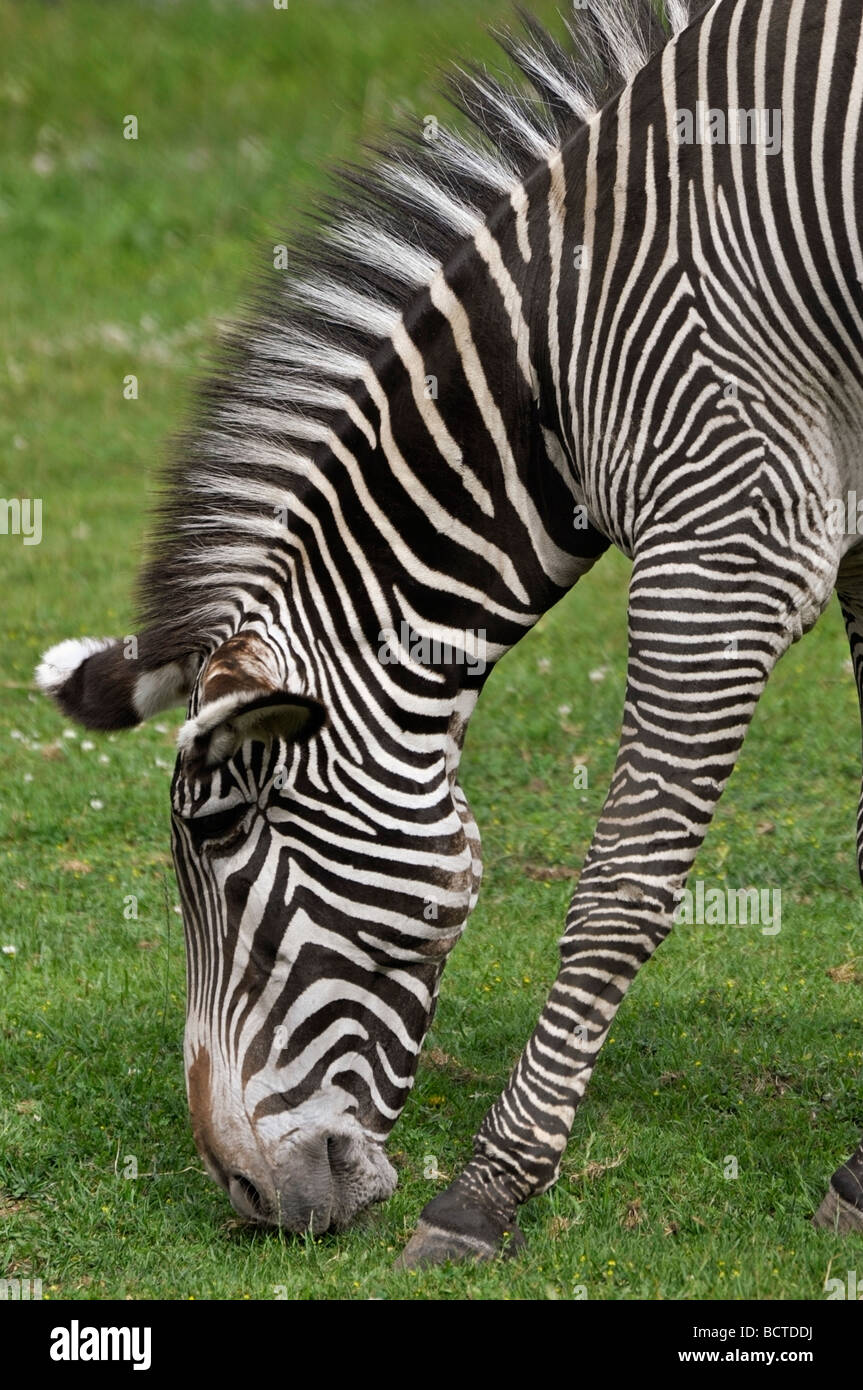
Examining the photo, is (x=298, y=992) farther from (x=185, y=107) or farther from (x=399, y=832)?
(x=185, y=107)

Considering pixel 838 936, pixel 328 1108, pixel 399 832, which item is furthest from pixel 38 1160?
pixel 838 936

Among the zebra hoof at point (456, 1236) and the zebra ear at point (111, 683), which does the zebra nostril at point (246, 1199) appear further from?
the zebra ear at point (111, 683)

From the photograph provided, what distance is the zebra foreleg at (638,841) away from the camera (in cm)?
506

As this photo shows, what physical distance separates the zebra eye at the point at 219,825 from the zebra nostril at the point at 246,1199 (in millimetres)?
1045

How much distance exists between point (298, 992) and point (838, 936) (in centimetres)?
370

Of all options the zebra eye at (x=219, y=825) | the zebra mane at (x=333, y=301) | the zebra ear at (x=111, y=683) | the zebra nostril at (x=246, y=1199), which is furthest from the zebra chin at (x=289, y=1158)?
the zebra mane at (x=333, y=301)

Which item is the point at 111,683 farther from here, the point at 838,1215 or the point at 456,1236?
the point at 838,1215

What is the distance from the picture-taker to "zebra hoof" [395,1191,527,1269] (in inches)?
207

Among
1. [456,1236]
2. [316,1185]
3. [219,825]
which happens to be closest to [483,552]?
[219,825]

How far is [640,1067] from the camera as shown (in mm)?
6750

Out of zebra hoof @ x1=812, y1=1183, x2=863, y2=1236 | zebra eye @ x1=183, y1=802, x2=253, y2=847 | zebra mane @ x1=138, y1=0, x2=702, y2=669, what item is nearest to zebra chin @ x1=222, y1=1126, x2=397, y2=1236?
zebra eye @ x1=183, y1=802, x2=253, y2=847

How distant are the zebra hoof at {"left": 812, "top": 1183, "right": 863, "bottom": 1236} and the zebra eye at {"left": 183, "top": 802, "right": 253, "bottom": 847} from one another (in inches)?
92.5

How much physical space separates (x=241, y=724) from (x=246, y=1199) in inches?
60.0

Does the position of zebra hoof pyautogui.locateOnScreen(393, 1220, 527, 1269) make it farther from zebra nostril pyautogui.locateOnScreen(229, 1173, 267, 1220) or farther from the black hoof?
the black hoof
